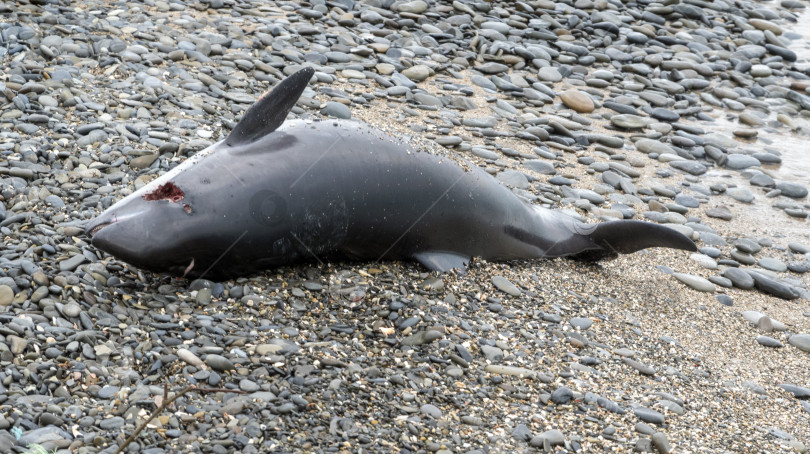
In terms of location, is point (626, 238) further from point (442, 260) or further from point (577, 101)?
point (577, 101)

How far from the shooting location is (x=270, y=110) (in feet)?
16.2

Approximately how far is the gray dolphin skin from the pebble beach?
17 centimetres

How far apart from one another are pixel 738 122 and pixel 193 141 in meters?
6.26

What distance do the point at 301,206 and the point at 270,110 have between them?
1.85ft

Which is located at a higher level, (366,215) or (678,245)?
(366,215)

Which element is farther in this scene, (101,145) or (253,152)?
(101,145)

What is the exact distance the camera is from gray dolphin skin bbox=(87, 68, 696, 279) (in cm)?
460

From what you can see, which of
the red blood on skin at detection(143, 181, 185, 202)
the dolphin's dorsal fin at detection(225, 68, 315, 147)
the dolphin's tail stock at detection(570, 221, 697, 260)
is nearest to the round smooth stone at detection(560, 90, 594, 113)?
the dolphin's tail stock at detection(570, 221, 697, 260)

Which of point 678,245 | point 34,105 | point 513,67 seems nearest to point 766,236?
point 678,245

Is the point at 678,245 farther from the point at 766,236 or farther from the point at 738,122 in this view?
the point at 738,122

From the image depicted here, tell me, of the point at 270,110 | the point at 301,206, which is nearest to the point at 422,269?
the point at 301,206

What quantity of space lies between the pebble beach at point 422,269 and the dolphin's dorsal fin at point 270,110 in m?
0.81

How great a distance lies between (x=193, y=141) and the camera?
6160 mm

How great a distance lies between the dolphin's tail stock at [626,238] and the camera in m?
6.06
